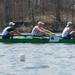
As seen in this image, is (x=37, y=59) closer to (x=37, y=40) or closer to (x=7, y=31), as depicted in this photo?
(x=37, y=40)

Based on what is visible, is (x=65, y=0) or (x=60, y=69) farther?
(x=65, y=0)

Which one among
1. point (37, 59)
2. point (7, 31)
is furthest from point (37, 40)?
point (37, 59)

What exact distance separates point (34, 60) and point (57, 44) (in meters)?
5.88

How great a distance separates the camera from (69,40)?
2480 centimetres

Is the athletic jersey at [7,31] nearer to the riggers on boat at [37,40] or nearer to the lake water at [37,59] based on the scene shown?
the riggers on boat at [37,40]

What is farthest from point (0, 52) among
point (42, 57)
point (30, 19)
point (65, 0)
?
point (65, 0)

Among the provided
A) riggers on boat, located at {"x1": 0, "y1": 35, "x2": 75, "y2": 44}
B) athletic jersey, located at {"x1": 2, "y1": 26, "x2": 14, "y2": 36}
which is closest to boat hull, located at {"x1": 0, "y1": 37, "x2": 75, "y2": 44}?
riggers on boat, located at {"x1": 0, "y1": 35, "x2": 75, "y2": 44}

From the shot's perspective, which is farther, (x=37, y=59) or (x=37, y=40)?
(x=37, y=40)

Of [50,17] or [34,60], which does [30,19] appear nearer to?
[50,17]

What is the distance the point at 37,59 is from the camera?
768 inches

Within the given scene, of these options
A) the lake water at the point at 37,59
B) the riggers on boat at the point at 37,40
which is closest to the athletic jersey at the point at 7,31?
the riggers on boat at the point at 37,40

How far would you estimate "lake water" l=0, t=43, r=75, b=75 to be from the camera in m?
16.6

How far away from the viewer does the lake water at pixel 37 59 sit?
655 inches

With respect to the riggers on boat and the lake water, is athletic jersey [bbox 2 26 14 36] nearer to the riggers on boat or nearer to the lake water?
the riggers on boat
